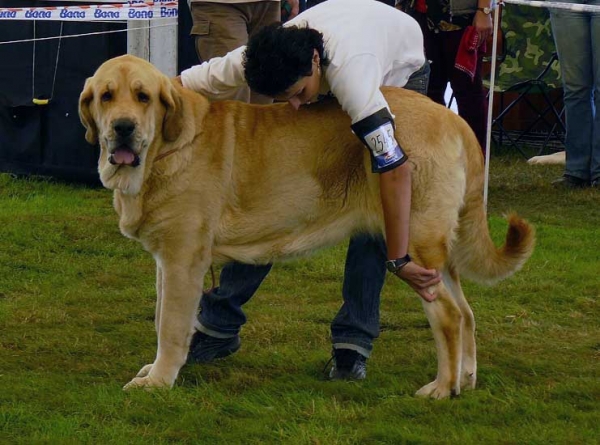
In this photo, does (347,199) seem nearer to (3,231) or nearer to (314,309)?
(314,309)

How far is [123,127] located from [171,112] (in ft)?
0.77

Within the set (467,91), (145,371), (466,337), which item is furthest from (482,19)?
(145,371)

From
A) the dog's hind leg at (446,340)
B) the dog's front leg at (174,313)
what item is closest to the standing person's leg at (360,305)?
the dog's hind leg at (446,340)

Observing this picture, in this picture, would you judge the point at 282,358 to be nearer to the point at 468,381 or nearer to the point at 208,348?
the point at 208,348

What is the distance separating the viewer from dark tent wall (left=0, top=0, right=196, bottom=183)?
26.2 feet

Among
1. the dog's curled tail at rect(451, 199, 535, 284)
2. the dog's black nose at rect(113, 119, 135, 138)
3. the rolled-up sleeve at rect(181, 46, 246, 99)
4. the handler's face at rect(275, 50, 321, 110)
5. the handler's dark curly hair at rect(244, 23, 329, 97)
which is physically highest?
the handler's dark curly hair at rect(244, 23, 329, 97)

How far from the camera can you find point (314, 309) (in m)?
5.30

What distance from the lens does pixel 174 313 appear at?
4.06 metres

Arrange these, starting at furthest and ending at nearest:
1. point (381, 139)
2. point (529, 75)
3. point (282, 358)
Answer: point (529, 75) < point (282, 358) < point (381, 139)

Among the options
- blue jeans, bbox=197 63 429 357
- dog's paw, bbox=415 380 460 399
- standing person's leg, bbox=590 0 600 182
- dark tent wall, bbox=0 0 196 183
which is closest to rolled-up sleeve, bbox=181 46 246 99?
blue jeans, bbox=197 63 429 357

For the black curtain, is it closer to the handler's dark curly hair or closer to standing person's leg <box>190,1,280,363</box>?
standing person's leg <box>190,1,280,363</box>

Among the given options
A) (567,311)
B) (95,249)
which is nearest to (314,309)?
(567,311)

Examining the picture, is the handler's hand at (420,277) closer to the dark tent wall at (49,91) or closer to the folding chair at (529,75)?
the dark tent wall at (49,91)

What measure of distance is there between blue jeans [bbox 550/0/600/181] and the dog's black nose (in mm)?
5106
